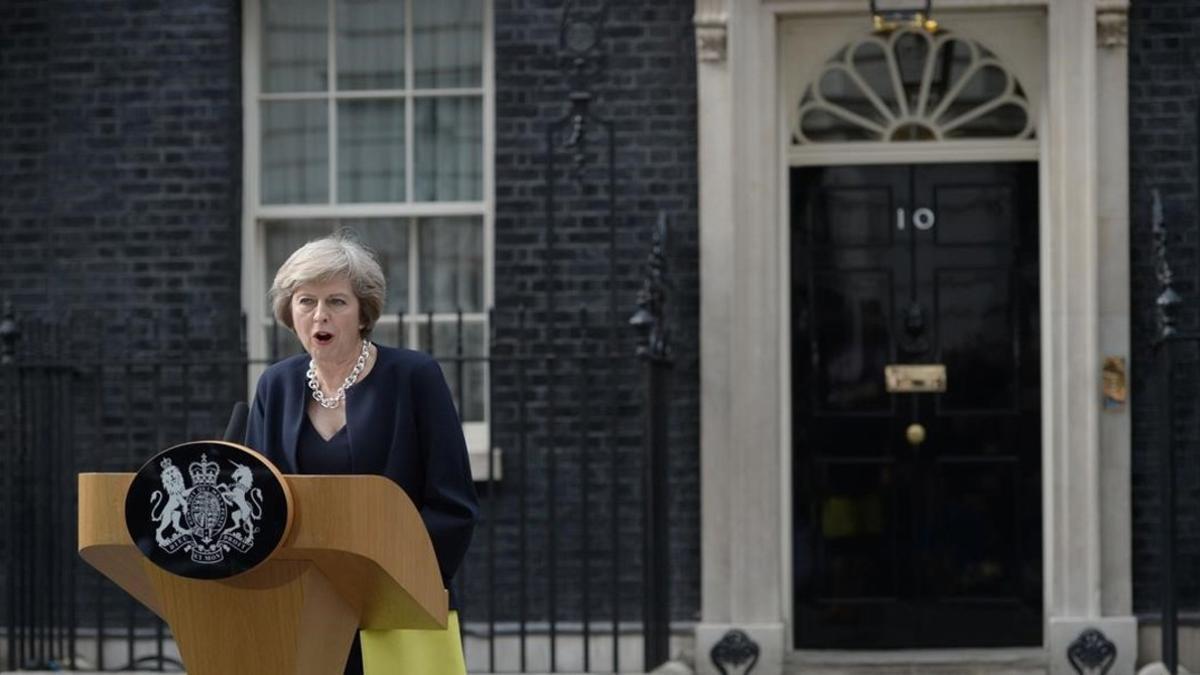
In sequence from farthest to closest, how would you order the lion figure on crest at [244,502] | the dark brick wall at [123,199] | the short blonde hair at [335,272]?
the dark brick wall at [123,199], the short blonde hair at [335,272], the lion figure on crest at [244,502]

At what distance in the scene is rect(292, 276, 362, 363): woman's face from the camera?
374 cm

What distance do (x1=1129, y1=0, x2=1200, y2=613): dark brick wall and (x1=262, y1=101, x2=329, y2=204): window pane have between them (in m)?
3.64

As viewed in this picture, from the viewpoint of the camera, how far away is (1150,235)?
29.3 ft

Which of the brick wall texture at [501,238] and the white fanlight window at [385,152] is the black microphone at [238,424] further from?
the white fanlight window at [385,152]

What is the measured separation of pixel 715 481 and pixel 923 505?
988mm

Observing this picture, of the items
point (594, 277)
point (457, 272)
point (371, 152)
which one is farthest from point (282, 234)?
point (594, 277)

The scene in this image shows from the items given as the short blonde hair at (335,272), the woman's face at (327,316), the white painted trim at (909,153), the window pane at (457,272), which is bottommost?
the woman's face at (327,316)

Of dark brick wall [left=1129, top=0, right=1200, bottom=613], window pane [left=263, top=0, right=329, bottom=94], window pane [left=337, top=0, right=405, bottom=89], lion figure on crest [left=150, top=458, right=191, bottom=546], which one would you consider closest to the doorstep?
dark brick wall [left=1129, top=0, right=1200, bottom=613]

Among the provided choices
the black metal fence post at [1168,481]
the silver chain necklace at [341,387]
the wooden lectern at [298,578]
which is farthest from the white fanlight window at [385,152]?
the wooden lectern at [298,578]

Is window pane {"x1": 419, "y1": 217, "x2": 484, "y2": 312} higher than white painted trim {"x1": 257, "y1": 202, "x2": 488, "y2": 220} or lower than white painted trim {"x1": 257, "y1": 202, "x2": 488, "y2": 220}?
lower

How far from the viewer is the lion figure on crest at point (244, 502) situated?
3.19 m

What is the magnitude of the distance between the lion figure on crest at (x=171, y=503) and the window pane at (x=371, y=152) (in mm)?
6390

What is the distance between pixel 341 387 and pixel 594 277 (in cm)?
538

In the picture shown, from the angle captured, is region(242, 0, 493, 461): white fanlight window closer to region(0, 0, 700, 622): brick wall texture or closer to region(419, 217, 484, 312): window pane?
region(419, 217, 484, 312): window pane
